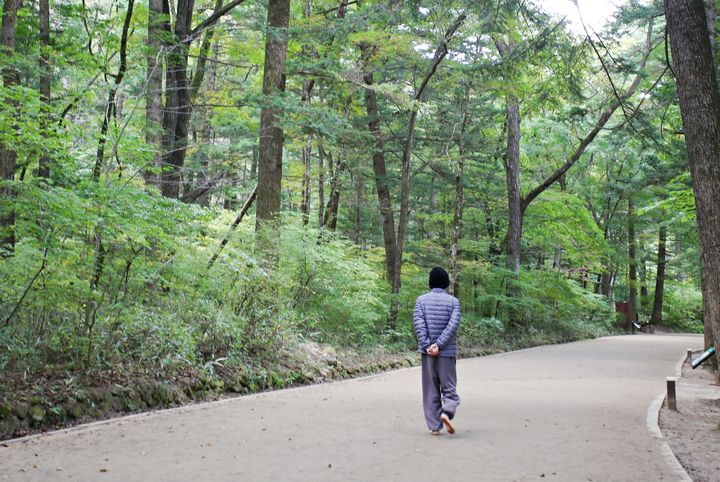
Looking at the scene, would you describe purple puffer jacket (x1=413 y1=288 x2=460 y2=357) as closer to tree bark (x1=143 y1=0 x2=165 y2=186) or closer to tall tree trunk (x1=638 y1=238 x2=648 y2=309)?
tree bark (x1=143 y1=0 x2=165 y2=186)

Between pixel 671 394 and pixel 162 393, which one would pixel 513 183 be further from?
pixel 162 393

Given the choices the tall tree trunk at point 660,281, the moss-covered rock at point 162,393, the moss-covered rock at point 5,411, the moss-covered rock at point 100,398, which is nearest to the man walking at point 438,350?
the moss-covered rock at point 162,393

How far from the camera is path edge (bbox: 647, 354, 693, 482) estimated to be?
5.63m

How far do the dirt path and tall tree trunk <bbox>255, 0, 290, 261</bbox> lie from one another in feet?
16.4

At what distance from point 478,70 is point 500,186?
14281 millimetres

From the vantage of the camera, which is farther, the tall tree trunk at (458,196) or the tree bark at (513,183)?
the tree bark at (513,183)

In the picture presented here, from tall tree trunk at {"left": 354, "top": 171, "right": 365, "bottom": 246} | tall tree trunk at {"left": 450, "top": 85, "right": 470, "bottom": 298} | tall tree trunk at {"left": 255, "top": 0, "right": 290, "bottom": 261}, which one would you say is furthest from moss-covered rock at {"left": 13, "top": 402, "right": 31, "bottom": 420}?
tall tree trunk at {"left": 354, "top": 171, "right": 365, "bottom": 246}

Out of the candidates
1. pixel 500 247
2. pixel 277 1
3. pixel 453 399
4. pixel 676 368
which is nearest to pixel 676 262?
pixel 500 247

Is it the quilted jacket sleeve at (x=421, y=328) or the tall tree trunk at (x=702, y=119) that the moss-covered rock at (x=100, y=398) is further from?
the tall tree trunk at (x=702, y=119)

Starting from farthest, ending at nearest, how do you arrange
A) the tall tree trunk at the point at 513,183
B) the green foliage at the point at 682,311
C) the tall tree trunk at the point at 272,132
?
the green foliage at the point at 682,311 < the tall tree trunk at the point at 513,183 < the tall tree trunk at the point at 272,132

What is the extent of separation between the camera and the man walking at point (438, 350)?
713 centimetres

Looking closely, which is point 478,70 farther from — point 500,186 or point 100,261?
point 500,186

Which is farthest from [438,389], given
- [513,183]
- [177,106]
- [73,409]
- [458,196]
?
[513,183]

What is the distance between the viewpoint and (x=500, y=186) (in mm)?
27359
